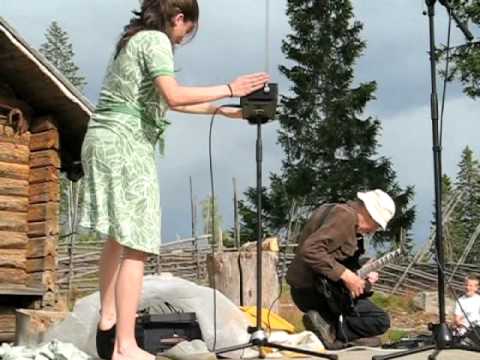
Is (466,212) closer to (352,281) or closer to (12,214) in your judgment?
(12,214)

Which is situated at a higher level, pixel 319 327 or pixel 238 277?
pixel 238 277

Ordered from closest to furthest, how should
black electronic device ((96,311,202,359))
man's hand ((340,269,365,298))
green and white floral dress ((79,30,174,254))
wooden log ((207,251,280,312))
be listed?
1. green and white floral dress ((79,30,174,254))
2. black electronic device ((96,311,202,359))
3. man's hand ((340,269,365,298))
4. wooden log ((207,251,280,312))

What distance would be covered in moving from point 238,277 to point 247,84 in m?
3.59

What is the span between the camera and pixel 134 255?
13.2ft

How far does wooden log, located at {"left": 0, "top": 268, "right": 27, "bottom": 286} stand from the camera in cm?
1006

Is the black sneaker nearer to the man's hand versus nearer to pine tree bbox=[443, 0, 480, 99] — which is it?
the man's hand

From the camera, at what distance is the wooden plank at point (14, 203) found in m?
10.1

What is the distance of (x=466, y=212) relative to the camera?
1259 inches

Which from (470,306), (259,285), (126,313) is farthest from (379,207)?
(470,306)

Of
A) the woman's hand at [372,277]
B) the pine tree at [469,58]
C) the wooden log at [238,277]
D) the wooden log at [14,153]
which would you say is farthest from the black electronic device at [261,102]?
the pine tree at [469,58]

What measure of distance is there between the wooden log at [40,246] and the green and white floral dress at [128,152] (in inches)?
251

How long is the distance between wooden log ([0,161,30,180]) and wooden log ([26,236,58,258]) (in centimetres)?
72

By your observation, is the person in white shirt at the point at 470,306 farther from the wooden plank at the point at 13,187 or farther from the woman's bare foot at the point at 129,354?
the woman's bare foot at the point at 129,354

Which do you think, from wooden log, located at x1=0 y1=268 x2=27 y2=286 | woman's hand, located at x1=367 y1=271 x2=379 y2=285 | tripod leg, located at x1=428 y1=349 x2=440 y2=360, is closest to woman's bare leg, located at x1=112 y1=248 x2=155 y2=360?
tripod leg, located at x1=428 y1=349 x2=440 y2=360
